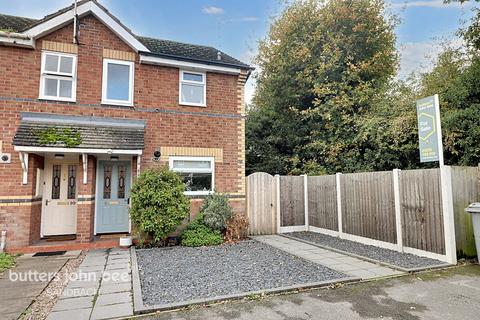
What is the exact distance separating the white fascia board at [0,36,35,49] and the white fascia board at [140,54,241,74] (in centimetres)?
292

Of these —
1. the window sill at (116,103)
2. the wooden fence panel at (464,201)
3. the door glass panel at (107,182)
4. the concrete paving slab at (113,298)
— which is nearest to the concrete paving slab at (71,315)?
the concrete paving slab at (113,298)

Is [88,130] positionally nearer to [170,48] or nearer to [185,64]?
[185,64]

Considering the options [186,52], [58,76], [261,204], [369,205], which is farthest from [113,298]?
[186,52]

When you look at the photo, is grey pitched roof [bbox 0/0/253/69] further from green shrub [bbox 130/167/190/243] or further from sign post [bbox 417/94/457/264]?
sign post [bbox 417/94/457/264]

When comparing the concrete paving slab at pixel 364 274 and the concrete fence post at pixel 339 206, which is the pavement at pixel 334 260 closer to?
the concrete paving slab at pixel 364 274

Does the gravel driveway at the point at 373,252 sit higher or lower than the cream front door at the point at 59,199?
lower

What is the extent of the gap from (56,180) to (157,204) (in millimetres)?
3788

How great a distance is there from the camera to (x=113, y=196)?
30.6ft

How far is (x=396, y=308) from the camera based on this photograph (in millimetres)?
4012

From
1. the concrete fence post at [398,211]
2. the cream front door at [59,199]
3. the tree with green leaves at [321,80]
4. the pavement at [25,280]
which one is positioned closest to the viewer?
the pavement at [25,280]

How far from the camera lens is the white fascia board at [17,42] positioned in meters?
7.76

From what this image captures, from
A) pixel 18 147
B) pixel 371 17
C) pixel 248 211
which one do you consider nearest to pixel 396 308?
pixel 248 211

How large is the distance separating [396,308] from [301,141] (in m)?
11.8

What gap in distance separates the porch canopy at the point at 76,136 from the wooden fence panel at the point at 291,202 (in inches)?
200
